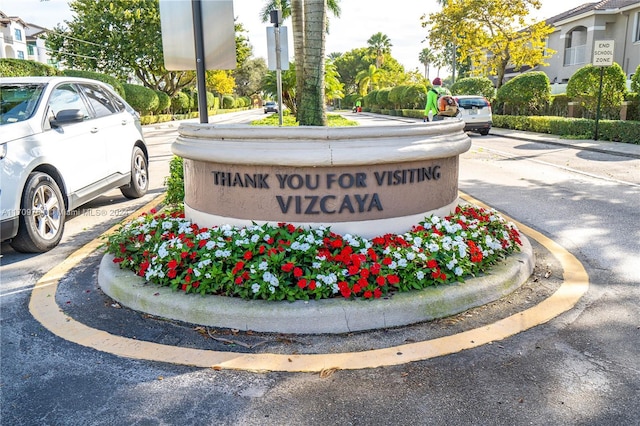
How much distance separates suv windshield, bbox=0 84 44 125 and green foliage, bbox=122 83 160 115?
1070 inches

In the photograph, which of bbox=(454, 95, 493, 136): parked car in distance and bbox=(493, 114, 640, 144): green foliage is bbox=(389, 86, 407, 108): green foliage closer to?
bbox=(493, 114, 640, 144): green foliage

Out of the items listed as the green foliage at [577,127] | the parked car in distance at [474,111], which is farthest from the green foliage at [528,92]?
the parked car in distance at [474,111]

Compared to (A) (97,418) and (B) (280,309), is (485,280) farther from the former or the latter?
(A) (97,418)

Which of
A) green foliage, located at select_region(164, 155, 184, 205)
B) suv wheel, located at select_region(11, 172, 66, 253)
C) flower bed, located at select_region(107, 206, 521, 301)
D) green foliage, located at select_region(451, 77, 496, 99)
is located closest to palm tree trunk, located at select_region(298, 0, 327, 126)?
flower bed, located at select_region(107, 206, 521, 301)

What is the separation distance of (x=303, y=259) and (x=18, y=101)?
14.0 ft

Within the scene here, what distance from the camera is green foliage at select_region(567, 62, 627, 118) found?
1852 centimetres

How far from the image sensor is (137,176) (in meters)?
8.50

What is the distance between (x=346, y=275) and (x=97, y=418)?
1852 millimetres

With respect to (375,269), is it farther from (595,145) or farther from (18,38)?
(18,38)

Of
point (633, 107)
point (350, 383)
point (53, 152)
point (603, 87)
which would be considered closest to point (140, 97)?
point (603, 87)

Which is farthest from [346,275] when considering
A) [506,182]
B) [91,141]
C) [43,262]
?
[506,182]

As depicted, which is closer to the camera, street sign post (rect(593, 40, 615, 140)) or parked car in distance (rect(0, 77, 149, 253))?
parked car in distance (rect(0, 77, 149, 253))

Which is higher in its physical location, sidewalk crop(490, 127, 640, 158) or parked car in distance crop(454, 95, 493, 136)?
parked car in distance crop(454, 95, 493, 136)

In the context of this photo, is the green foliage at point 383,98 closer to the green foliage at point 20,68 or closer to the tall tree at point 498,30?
the tall tree at point 498,30
